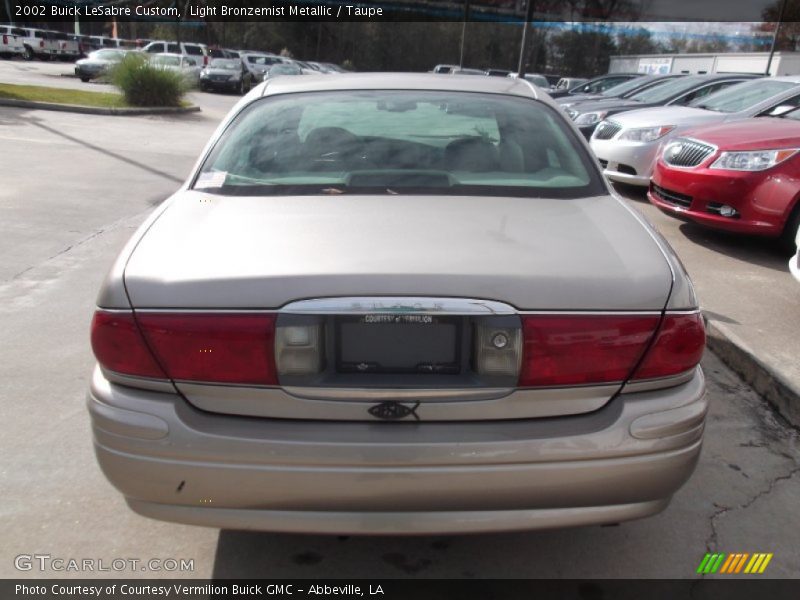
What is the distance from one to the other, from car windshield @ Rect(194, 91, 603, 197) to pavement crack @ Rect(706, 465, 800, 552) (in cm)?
138

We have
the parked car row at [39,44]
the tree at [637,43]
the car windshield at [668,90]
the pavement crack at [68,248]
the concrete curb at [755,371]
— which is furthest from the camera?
the tree at [637,43]

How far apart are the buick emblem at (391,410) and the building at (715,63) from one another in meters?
36.3

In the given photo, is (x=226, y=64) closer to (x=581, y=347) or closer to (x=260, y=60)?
(x=260, y=60)

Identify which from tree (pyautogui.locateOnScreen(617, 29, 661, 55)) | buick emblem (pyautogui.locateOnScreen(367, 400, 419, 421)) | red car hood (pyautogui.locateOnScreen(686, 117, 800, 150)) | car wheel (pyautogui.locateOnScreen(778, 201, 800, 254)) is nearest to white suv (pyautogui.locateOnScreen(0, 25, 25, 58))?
tree (pyautogui.locateOnScreen(617, 29, 661, 55))

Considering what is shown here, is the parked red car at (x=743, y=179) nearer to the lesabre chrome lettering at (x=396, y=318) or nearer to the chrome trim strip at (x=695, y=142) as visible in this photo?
the chrome trim strip at (x=695, y=142)

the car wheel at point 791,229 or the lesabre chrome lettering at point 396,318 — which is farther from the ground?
the lesabre chrome lettering at point 396,318

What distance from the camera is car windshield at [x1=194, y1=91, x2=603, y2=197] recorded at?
2693 millimetres

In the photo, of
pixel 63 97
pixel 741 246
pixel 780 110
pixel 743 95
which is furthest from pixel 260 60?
pixel 741 246

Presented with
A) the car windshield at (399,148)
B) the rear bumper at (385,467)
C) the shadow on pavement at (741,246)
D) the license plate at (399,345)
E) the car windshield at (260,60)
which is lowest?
the car windshield at (260,60)

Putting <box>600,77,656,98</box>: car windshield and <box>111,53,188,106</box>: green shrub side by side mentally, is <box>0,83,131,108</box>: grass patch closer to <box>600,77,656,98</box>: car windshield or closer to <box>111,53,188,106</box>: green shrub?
<box>111,53,188,106</box>: green shrub

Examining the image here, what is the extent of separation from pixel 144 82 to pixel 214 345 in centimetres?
1779

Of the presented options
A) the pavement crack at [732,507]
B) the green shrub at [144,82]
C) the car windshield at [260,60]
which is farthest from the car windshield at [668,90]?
the car windshield at [260,60]

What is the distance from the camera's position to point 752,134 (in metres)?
6.30

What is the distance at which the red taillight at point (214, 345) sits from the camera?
6.30 ft
